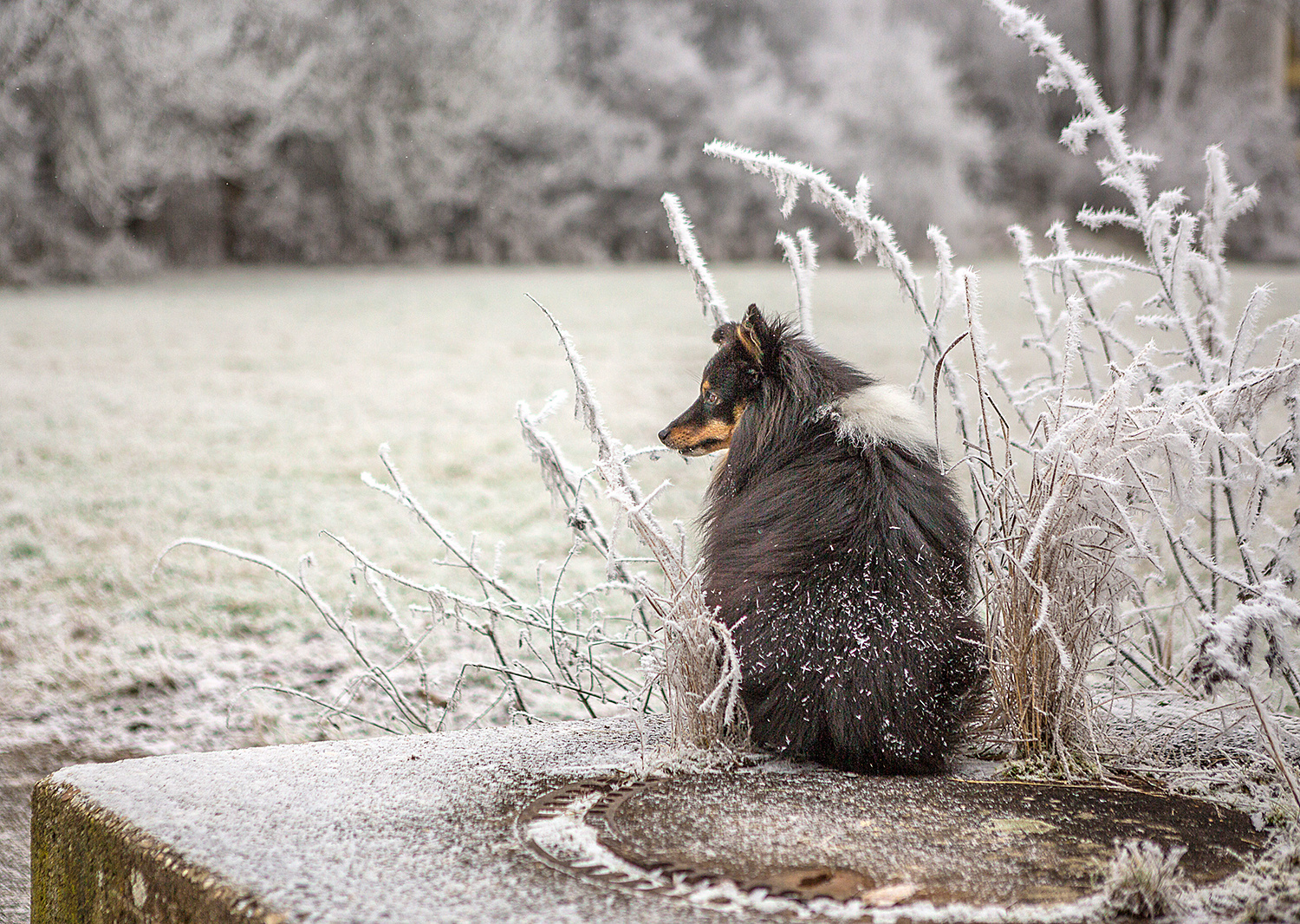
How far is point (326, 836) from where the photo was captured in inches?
57.3

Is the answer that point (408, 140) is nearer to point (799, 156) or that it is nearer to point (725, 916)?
point (799, 156)

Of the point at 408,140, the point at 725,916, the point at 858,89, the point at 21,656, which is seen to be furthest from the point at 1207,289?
the point at 858,89

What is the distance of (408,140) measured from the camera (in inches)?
543

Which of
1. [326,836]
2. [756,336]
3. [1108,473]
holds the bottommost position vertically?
[326,836]

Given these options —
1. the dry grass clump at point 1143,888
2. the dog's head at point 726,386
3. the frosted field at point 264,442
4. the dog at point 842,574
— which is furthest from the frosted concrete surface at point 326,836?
the frosted field at point 264,442

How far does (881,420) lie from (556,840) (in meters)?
0.87

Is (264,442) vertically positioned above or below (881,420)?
below

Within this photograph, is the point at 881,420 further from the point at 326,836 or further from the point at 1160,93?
the point at 1160,93

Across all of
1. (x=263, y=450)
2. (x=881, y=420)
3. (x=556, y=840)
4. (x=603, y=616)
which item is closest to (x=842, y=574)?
(x=881, y=420)

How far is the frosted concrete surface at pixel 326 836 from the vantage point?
1.26 metres

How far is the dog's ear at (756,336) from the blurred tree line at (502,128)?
10265mm

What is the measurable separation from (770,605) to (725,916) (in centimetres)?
63

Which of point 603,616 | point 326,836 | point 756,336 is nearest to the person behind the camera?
point 326,836

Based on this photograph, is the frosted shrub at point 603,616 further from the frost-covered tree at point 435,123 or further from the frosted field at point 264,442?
the frost-covered tree at point 435,123
